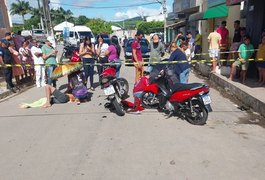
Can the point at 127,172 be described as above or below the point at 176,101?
below

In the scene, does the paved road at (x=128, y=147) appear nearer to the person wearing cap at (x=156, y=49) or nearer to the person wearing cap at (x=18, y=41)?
the person wearing cap at (x=156, y=49)

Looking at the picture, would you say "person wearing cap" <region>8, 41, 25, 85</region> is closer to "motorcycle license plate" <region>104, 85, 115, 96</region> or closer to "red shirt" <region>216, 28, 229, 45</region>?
"motorcycle license plate" <region>104, 85, 115, 96</region>

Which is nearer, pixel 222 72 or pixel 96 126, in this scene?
pixel 96 126

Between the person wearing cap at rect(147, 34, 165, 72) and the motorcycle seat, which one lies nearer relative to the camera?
the motorcycle seat

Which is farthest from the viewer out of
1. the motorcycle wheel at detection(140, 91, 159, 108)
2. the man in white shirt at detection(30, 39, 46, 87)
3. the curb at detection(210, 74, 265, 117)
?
the man in white shirt at detection(30, 39, 46, 87)

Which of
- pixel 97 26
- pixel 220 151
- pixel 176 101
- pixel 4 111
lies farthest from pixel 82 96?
pixel 97 26

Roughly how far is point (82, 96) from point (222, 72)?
19.3 feet

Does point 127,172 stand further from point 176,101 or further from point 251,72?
point 251,72

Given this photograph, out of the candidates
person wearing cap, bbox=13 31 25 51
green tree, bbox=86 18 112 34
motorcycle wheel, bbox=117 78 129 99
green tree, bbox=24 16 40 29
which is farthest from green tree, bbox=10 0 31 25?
motorcycle wheel, bbox=117 78 129 99

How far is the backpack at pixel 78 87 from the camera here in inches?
310

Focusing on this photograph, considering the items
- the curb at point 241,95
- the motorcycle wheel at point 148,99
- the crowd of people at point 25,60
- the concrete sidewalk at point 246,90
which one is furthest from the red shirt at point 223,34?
the crowd of people at point 25,60

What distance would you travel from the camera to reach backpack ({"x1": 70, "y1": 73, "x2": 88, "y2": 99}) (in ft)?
25.8

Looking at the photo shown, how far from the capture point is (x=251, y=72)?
10.0 metres

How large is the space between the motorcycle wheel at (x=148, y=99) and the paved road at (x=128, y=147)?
0.31 metres
